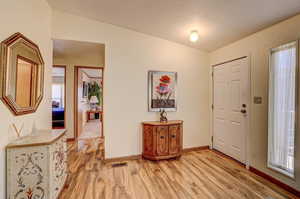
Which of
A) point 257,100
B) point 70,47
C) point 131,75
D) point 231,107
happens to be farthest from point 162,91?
point 70,47

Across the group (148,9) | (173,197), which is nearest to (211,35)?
(148,9)

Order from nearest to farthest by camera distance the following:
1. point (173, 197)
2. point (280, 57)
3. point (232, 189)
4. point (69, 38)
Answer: point (173, 197) → point (232, 189) → point (280, 57) → point (69, 38)

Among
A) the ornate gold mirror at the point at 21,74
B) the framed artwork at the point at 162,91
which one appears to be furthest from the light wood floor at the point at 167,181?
the ornate gold mirror at the point at 21,74

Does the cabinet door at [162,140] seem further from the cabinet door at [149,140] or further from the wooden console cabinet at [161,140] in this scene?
the cabinet door at [149,140]

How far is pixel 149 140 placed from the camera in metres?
2.90

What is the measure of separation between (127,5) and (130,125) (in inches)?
82.1

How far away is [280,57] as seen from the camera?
215 centimetres

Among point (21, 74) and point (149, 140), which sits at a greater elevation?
point (21, 74)

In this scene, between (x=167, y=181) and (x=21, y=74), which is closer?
(x=21, y=74)

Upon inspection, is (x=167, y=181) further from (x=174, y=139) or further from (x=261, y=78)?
(x=261, y=78)

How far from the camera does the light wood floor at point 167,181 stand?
1.91 metres

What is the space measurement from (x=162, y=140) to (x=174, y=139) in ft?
0.87

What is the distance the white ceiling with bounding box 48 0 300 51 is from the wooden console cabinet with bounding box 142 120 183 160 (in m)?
1.83

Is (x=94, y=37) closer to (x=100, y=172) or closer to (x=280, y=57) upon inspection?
(x=100, y=172)
